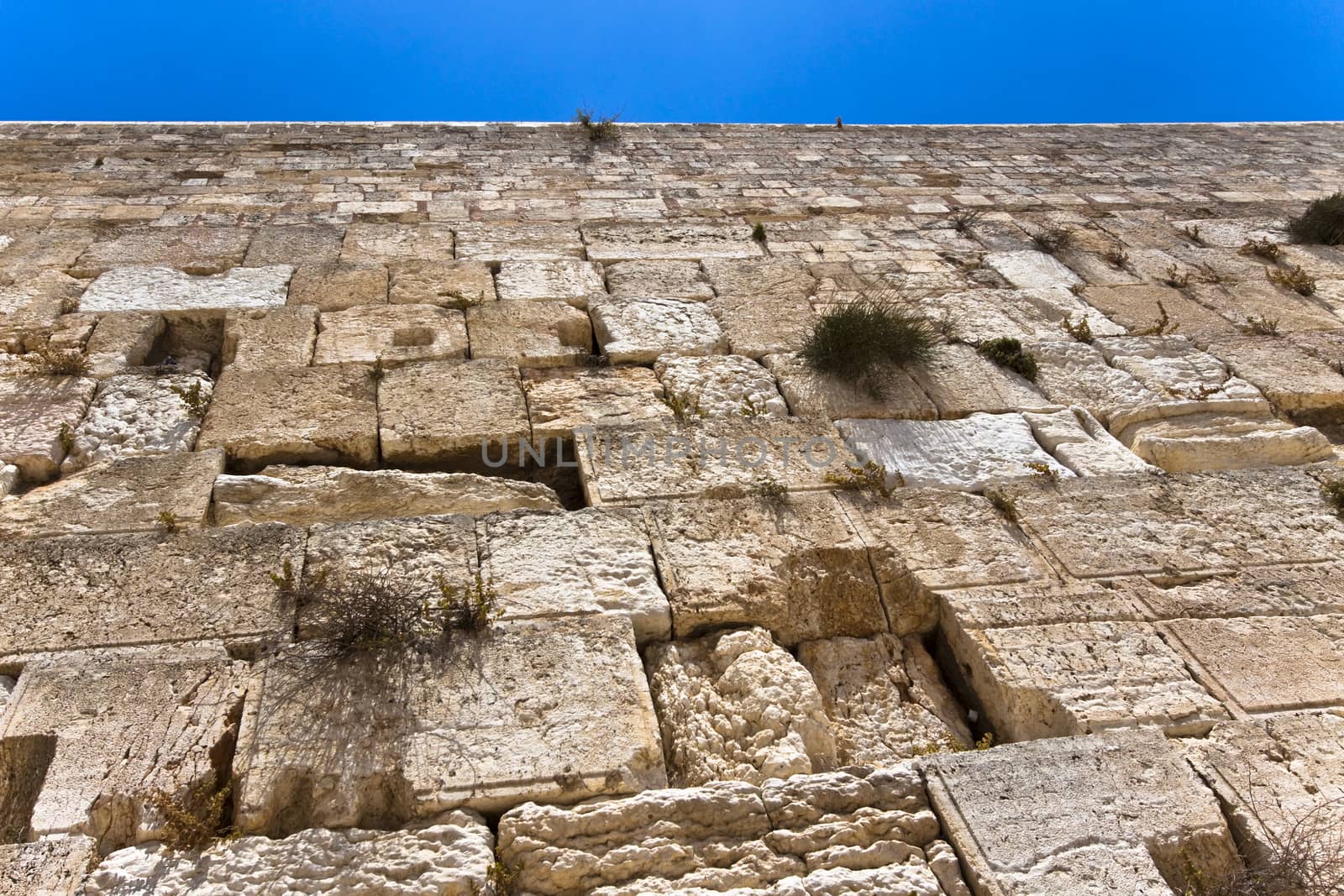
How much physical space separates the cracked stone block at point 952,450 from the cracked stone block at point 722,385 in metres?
0.36

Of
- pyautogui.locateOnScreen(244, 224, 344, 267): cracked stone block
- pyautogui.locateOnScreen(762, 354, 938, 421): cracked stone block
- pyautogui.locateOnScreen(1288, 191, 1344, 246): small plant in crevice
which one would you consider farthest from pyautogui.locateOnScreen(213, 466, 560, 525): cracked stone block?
pyautogui.locateOnScreen(1288, 191, 1344, 246): small plant in crevice

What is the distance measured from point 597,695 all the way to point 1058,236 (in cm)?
475

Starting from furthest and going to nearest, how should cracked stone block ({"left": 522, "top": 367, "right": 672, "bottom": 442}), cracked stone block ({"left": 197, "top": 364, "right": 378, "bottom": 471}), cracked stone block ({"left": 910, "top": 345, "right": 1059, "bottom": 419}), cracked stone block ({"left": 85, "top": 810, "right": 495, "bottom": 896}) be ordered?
cracked stone block ({"left": 910, "top": 345, "right": 1059, "bottom": 419})
cracked stone block ({"left": 522, "top": 367, "right": 672, "bottom": 442})
cracked stone block ({"left": 197, "top": 364, "right": 378, "bottom": 471})
cracked stone block ({"left": 85, "top": 810, "right": 495, "bottom": 896})

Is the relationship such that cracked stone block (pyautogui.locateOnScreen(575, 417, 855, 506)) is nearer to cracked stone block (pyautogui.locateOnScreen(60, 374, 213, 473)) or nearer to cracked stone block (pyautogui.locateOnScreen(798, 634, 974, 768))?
cracked stone block (pyautogui.locateOnScreen(798, 634, 974, 768))

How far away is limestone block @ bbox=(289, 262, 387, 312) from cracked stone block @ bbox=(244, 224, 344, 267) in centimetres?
15

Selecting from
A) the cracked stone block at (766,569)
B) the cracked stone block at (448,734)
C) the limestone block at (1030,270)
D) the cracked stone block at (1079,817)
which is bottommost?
the cracked stone block at (1079,817)

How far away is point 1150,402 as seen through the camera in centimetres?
432

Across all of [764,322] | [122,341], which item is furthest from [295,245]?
[764,322]

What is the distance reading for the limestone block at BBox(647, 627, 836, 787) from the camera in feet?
8.53

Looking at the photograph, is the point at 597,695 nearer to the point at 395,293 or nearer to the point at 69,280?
the point at 395,293

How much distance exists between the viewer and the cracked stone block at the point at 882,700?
278cm

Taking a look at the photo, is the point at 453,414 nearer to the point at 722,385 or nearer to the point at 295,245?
the point at 722,385

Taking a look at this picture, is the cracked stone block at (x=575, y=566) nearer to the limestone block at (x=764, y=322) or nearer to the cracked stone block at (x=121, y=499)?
the cracked stone block at (x=121, y=499)

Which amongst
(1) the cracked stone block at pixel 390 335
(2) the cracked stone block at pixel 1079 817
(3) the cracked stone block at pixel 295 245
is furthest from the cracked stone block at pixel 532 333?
(2) the cracked stone block at pixel 1079 817
